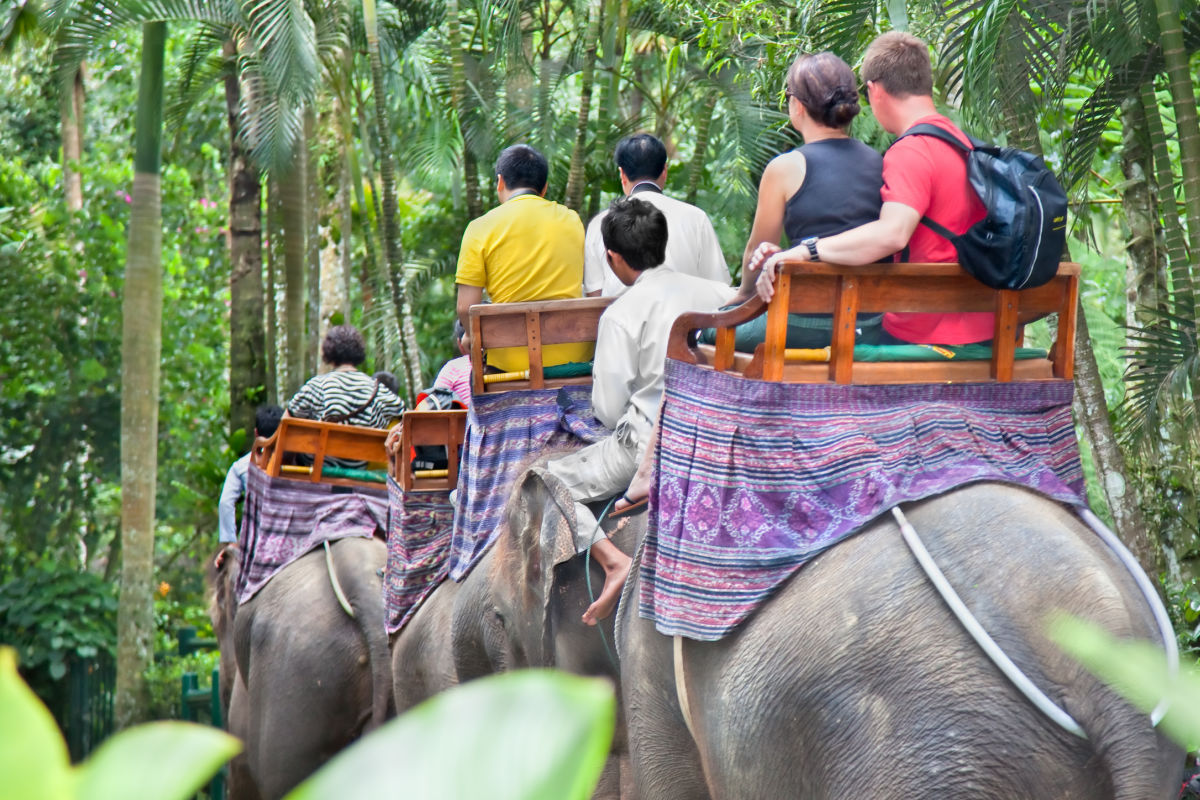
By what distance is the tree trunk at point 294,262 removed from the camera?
44.4ft

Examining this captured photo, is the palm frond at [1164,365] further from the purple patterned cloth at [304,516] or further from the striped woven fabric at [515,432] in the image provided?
the purple patterned cloth at [304,516]

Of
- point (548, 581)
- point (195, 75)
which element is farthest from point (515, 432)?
point (195, 75)

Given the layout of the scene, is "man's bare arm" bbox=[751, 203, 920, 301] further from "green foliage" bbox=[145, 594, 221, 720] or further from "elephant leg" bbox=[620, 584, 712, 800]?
"green foliage" bbox=[145, 594, 221, 720]

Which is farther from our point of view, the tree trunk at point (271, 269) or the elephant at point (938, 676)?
the tree trunk at point (271, 269)

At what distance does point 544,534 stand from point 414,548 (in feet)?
5.68

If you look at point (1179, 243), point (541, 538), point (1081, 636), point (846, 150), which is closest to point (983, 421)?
point (846, 150)

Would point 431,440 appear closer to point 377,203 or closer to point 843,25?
point 843,25

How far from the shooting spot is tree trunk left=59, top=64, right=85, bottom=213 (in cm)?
1647

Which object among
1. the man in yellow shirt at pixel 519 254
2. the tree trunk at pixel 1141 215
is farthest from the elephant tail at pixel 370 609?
the tree trunk at pixel 1141 215

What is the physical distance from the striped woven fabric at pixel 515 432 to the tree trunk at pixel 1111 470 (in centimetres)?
273

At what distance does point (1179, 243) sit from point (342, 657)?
454 cm

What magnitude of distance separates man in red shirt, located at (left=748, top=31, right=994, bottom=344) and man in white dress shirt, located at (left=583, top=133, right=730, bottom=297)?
1.49 m

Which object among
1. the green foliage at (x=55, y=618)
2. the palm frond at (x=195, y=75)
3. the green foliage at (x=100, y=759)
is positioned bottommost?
the green foliage at (x=55, y=618)

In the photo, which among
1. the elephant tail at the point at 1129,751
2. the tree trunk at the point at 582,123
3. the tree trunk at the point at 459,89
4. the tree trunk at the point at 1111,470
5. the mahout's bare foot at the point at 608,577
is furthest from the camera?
the tree trunk at the point at 459,89
